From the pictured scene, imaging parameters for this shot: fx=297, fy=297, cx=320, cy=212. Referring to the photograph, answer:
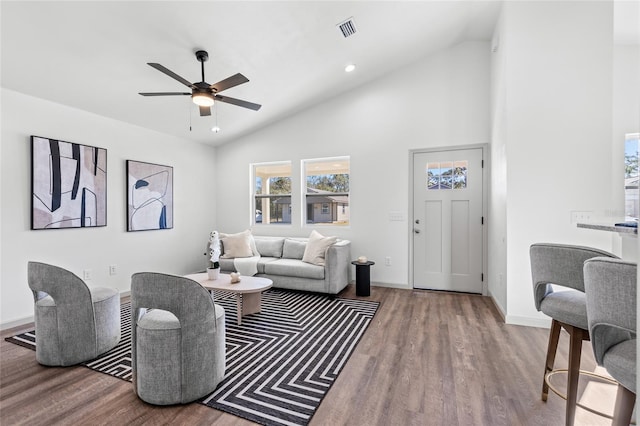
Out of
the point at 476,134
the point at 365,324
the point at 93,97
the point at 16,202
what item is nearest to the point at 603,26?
the point at 476,134

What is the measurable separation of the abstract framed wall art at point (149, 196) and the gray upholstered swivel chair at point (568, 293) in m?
4.74

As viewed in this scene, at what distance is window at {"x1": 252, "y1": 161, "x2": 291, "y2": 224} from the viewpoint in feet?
18.2

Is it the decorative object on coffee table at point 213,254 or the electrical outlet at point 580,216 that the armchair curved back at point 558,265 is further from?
the decorative object on coffee table at point 213,254

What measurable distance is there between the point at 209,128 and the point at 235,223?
6.01ft

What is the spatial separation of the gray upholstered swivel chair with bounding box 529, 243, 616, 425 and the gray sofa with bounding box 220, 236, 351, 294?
2.63m

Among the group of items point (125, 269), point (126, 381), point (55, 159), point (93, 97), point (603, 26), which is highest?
point (603, 26)

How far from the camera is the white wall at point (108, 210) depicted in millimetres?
3113

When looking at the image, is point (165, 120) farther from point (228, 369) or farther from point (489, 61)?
point (489, 61)

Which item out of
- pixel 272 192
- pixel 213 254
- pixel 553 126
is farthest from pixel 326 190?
pixel 553 126

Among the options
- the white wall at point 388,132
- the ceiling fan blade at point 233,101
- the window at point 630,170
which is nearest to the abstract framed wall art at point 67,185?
the ceiling fan blade at point 233,101

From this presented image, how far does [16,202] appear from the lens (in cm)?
314

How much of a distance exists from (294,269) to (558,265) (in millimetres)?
3167

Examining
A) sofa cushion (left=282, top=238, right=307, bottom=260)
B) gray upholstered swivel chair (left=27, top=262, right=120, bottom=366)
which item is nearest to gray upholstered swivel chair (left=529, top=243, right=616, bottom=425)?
gray upholstered swivel chair (left=27, top=262, right=120, bottom=366)

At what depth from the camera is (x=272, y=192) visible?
5.69 meters
